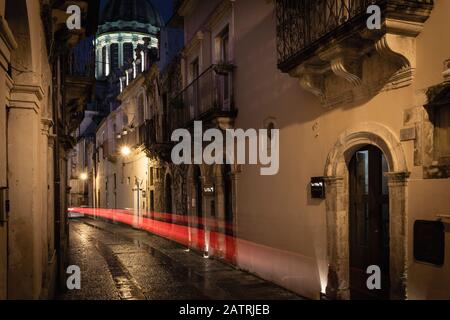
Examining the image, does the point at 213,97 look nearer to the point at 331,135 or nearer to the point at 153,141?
the point at 331,135

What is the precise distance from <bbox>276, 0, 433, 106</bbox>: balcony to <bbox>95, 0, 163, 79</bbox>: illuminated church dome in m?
45.3

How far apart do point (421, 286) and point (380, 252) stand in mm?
1211

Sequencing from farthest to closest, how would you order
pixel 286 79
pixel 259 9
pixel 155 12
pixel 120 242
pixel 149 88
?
pixel 155 12 → pixel 149 88 → pixel 120 242 → pixel 259 9 → pixel 286 79

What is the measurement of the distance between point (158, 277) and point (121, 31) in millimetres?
45447

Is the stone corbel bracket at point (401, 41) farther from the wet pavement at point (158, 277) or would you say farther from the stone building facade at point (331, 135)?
the wet pavement at point (158, 277)

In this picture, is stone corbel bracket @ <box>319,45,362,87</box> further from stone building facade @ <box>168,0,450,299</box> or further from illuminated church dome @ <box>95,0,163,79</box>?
illuminated church dome @ <box>95,0,163,79</box>

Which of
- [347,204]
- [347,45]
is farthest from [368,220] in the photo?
[347,45]

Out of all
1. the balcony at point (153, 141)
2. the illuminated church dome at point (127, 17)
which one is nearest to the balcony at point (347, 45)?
the balcony at point (153, 141)

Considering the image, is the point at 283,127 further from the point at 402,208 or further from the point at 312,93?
the point at 402,208

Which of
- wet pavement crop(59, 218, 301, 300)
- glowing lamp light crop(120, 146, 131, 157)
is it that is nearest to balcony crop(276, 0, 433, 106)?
wet pavement crop(59, 218, 301, 300)

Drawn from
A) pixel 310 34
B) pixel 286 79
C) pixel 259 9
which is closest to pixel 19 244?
pixel 310 34

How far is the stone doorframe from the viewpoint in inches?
240

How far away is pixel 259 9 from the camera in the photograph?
404 inches

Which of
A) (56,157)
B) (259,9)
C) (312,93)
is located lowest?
(56,157)
